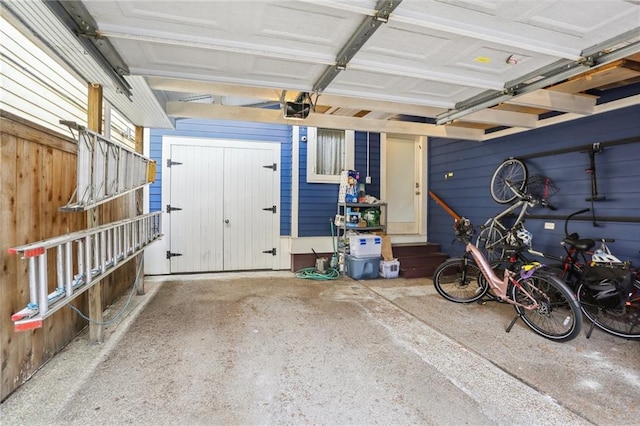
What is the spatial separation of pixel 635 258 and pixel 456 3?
3.38m

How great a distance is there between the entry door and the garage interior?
9.42 feet

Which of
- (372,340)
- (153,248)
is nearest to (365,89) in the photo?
(372,340)

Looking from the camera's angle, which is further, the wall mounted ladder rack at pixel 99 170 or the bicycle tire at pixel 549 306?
the bicycle tire at pixel 549 306

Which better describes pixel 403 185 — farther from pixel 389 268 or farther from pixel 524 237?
pixel 524 237

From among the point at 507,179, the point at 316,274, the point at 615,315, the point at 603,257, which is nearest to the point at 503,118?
the point at 507,179

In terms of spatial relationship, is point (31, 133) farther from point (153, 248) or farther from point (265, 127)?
point (265, 127)

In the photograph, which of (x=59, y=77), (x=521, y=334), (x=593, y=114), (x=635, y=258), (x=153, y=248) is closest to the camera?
(x=59, y=77)

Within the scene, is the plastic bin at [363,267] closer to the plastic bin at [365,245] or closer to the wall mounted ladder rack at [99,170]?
the plastic bin at [365,245]

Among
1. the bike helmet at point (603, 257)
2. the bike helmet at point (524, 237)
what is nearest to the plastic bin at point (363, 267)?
the bike helmet at point (524, 237)

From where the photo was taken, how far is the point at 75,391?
197 cm

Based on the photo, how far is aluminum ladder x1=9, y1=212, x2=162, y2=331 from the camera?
1.49m

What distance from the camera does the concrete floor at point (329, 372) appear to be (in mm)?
1786

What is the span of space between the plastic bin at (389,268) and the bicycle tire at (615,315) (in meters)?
2.44

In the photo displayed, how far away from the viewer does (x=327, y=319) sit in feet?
10.7
